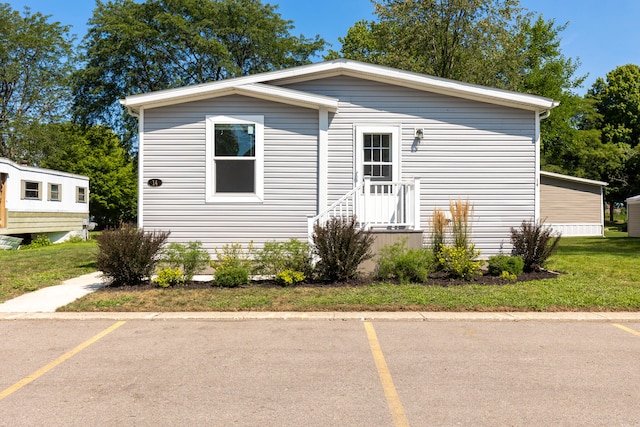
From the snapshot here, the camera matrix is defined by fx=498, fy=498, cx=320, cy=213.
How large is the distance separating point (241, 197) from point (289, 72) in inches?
111

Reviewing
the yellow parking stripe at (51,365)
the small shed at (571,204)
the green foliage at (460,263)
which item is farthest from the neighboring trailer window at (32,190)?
the small shed at (571,204)

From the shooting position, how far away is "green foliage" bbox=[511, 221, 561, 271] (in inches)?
382

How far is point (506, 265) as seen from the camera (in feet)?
30.1

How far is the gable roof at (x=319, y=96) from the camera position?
32.3ft

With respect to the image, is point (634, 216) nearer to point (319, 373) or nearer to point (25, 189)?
point (319, 373)

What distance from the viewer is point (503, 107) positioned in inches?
413

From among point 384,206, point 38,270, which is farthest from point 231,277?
point 38,270

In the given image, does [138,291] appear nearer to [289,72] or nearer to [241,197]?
[241,197]

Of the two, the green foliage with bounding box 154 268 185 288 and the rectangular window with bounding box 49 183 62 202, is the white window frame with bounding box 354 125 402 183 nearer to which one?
the green foliage with bounding box 154 268 185 288

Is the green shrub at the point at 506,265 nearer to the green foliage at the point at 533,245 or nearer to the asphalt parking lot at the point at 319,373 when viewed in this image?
the green foliage at the point at 533,245

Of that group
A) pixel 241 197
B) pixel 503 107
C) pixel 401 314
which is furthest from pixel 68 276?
pixel 503 107

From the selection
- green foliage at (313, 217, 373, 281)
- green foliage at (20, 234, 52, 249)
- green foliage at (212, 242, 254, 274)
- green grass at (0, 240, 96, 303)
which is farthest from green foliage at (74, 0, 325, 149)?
green foliage at (313, 217, 373, 281)

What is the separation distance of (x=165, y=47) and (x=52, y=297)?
21656 mm

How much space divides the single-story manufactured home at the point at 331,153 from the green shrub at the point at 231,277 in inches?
68.1
